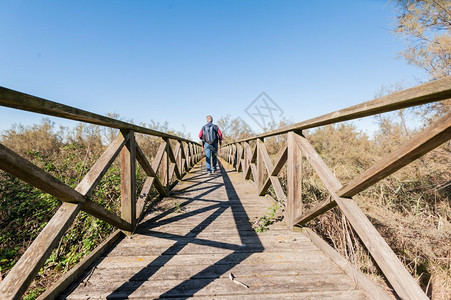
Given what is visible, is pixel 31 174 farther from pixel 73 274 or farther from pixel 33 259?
pixel 73 274

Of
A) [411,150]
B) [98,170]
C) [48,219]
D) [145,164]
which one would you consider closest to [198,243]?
[98,170]

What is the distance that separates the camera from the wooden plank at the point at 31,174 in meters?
0.92

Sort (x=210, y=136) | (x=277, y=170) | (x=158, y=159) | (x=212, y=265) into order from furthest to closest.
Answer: (x=210, y=136) → (x=158, y=159) → (x=277, y=170) → (x=212, y=265)

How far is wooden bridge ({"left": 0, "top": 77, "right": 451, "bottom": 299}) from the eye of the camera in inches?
38.9

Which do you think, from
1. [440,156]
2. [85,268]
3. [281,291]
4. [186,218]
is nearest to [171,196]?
[186,218]

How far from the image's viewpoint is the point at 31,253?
3.44ft

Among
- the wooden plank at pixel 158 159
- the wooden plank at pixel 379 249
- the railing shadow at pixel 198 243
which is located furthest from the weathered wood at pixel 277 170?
the wooden plank at pixel 158 159

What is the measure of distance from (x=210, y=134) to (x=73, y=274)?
5.20 metres

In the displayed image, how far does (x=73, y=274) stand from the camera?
137cm

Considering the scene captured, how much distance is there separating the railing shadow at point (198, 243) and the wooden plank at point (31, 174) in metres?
0.70

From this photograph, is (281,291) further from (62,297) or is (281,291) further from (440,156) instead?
(440,156)

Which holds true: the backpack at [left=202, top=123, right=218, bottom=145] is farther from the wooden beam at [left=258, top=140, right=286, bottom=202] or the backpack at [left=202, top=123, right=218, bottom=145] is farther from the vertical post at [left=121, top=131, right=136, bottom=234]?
the vertical post at [left=121, top=131, right=136, bottom=234]

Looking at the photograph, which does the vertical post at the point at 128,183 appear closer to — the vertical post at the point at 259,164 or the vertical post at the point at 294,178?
the vertical post at the point at 294,178

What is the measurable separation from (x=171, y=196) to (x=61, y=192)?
245 centimetres
